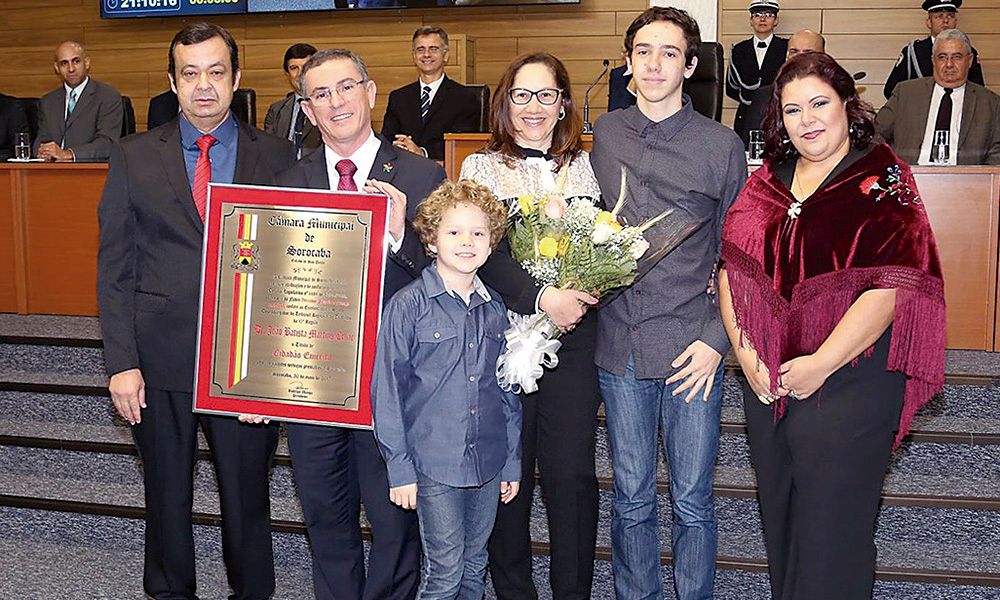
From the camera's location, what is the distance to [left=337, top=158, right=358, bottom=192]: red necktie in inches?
110

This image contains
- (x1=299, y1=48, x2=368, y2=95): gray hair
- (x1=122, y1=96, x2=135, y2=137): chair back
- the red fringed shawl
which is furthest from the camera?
(x1=122, y1=96, x2=135, y2=137): chair back

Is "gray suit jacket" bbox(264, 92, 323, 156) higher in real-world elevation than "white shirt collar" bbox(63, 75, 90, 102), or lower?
lower

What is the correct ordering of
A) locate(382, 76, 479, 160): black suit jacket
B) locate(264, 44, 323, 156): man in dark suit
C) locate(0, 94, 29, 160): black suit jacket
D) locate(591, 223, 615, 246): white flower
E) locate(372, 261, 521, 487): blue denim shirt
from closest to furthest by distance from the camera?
locate(591, 223, 615, 246): white flower < locate(372, 261, 521, 487): blue denim shirt < locate(264, 44, 323, 156): man in dark suit < locate(382, 76, 479, 160): black suit jacket < locate(0, 94, 29, 160): black suit jacket

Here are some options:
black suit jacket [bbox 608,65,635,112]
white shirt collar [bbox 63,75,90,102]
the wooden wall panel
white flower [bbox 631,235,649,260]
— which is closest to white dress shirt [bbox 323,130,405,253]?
white flower [bbox 631,235,649,260]

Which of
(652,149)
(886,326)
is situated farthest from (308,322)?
(886,326)

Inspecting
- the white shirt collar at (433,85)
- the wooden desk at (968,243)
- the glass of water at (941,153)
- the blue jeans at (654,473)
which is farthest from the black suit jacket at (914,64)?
the blue jeans at (654,473)

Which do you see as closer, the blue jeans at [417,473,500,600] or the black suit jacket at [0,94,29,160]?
the blue jeans at [417,473,500,600]

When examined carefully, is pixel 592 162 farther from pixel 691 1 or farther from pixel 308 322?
pixel 691 1

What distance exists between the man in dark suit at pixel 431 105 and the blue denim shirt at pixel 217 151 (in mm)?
4162

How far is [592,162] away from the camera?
2904 mm

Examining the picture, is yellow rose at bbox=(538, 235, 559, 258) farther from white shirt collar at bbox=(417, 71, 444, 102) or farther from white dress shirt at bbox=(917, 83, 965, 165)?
white shirt collar at bbox=(417, 71, 444, 102)

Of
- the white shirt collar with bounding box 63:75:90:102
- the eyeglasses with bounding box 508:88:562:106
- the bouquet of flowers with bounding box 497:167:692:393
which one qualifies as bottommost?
the bouquet of flowers with bounding box 497:167:692:393

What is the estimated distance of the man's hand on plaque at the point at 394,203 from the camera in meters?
2.70

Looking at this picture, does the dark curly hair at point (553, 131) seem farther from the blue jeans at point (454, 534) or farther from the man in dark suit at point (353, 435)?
the blue jeans at point (454, 534)
